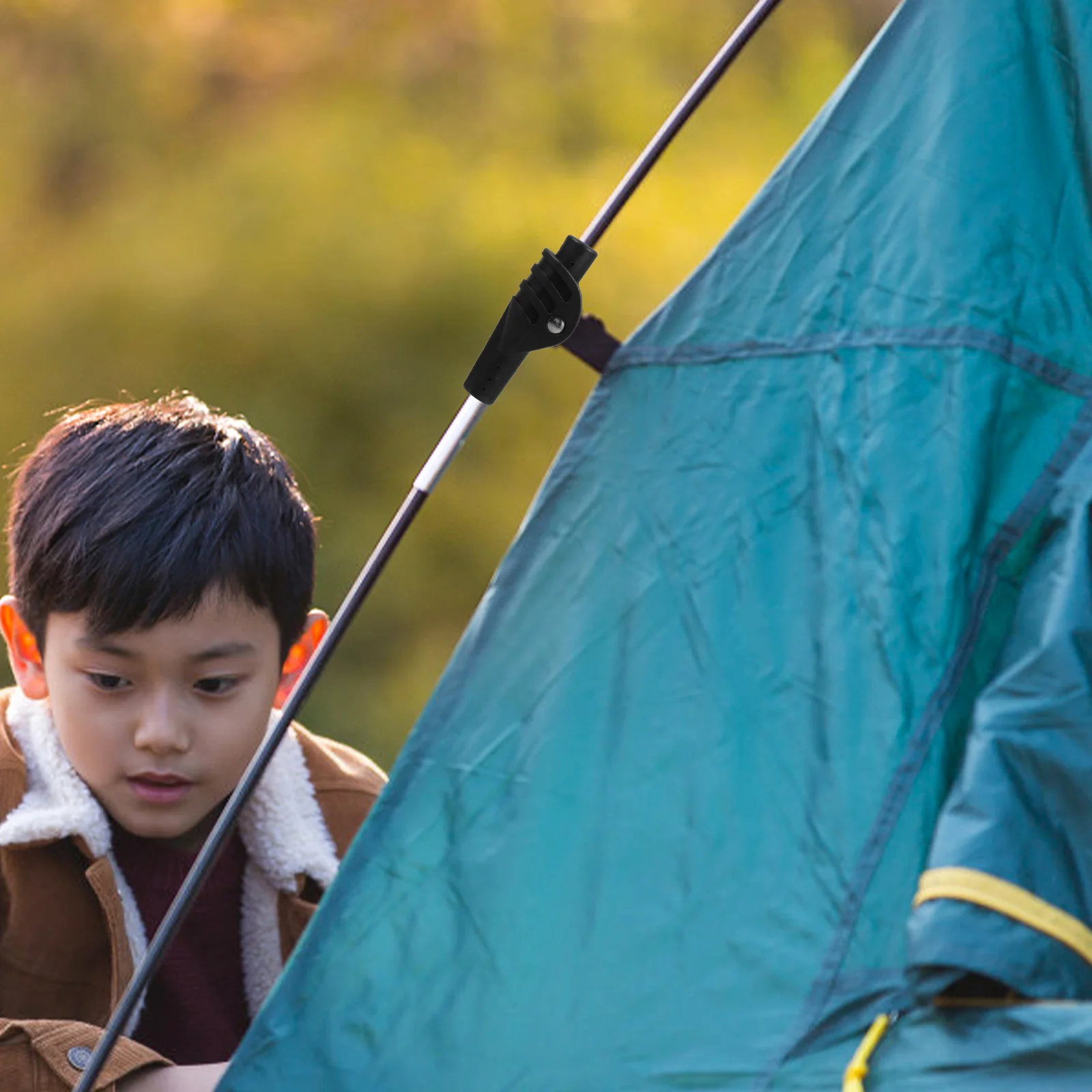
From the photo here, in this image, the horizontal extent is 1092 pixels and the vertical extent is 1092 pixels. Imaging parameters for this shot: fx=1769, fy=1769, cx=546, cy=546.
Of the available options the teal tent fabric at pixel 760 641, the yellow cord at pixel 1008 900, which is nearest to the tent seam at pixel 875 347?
the teal tent fabric at pixel 760 641

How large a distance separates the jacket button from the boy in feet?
0.21

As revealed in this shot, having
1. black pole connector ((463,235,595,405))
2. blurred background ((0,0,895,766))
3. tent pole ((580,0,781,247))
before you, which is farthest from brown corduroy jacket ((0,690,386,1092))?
blurred background ((0,0,895,766))

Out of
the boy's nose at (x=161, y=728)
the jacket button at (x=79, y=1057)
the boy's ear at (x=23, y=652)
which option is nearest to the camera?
the jacket button at (x=79, y=1057)

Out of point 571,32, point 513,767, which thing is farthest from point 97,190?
point 513,767

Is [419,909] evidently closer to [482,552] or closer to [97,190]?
[482,552]

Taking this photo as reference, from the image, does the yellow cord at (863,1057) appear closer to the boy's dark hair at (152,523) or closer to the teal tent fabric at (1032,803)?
the teal tent fabric at (1032,803)

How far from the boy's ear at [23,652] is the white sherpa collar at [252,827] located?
29 mm

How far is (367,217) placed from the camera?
6.04 m

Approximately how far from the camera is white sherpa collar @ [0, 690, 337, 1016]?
1587 millimetres

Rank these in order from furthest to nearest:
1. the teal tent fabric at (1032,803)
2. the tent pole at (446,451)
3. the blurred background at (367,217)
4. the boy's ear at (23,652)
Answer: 1. the blurred background at (367,217)
2. the boy's ear at (23,652)
3. the tent pole at (446,451)
4. the teal tent fabric at (1032,803)

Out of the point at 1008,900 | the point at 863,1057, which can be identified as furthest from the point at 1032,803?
the point at 863,1057

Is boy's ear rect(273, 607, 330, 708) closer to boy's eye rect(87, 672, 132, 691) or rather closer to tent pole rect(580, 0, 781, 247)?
boy's eye rect(87, 672, 132, 691)

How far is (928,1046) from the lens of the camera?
3.74ft

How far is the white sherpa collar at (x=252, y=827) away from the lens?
159cm
